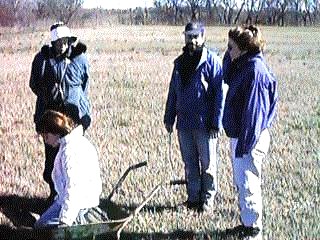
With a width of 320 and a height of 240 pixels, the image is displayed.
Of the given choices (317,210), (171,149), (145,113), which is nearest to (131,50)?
(145,113)

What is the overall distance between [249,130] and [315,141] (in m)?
2.54

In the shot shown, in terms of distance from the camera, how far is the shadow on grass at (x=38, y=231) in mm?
3449

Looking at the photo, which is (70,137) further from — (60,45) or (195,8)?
(195,8)

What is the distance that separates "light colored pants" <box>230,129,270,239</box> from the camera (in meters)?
3.89

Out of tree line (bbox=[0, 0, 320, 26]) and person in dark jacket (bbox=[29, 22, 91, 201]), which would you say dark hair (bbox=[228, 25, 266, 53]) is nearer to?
person in dark jacket (bbox=[29, 22, 91, 201])

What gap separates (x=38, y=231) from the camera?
11.1ft

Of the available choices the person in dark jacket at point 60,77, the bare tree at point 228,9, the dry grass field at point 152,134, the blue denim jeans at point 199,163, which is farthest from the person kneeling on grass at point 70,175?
the bare tree at point 228,9

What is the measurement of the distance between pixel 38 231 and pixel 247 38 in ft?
4.90

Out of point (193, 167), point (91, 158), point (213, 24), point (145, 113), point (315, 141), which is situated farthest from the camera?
point (145, 113)

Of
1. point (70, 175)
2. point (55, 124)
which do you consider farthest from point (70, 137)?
point (70, 175)

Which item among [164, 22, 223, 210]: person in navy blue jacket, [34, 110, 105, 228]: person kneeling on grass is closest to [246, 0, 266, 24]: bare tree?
[164, 22, 223, 210]: person in navy blue jacket

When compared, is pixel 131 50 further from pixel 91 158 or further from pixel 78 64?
pixel 91 158

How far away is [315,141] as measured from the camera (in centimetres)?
620

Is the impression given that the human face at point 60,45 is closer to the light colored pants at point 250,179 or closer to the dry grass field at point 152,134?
the dry grass field at point 152,134
